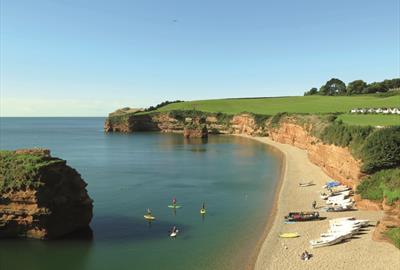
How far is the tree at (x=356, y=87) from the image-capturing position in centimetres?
19188

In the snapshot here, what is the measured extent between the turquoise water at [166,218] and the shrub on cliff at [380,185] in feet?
38.1

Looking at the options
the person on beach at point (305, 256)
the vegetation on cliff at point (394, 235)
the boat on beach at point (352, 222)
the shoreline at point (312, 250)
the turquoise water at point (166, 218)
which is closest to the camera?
the shoreline at point (312, 250)

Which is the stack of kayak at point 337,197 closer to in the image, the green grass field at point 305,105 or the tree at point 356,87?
the green grass field at point 305,105

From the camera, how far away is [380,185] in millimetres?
42688

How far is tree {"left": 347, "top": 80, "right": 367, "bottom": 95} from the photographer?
191875 mm

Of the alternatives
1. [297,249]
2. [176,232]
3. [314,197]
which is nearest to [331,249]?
[297,249]

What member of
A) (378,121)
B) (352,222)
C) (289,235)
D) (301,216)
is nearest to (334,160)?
(378,121)

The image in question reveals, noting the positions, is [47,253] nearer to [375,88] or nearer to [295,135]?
[295,135]

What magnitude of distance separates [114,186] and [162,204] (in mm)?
14459

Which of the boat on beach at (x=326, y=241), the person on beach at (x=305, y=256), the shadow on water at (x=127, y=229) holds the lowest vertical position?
the shadow on water at (x=127, y=229)

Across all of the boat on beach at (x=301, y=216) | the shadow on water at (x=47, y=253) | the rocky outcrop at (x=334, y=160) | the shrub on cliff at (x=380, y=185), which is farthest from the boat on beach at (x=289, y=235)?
the shadow on water at (x=47, y=253)

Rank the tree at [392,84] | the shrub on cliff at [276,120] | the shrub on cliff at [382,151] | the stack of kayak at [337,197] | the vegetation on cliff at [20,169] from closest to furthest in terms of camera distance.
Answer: the vegetation on cliff at [20,169] → the shrub on cliff at [382,151] → the stack of kayak at [337,197] → the shrub on cliff at [276,120] → the tree at [392,84]

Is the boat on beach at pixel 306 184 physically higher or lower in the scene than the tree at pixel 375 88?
lower

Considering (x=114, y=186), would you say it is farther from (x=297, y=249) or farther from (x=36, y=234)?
(x=297, y=249)
